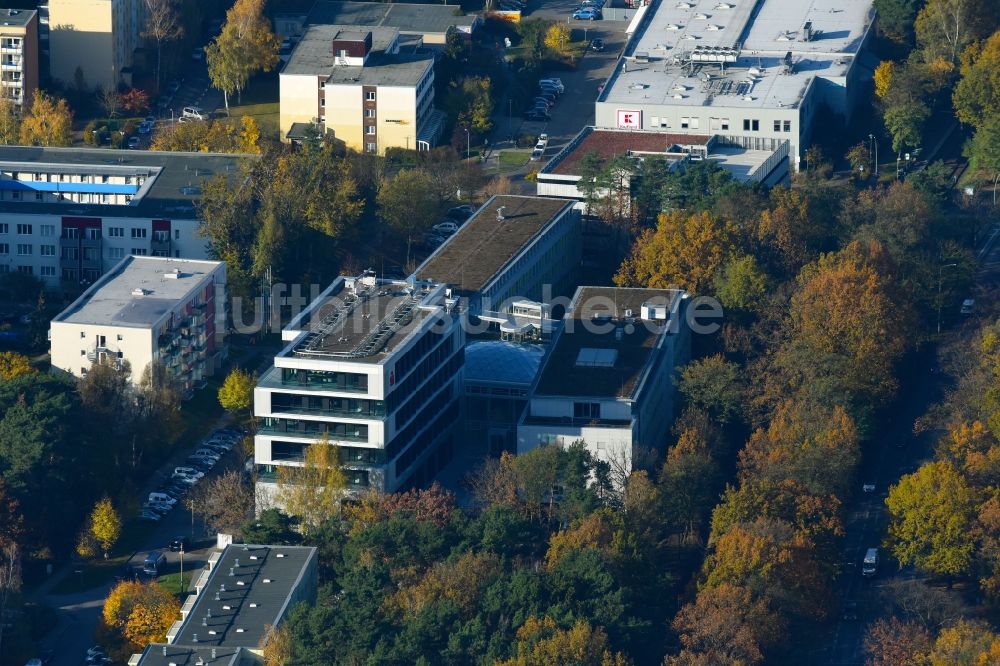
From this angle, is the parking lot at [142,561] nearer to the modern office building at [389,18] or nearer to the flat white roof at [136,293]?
the flat white roof at [136,293]

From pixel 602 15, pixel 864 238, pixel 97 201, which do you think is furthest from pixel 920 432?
pixel 602 15

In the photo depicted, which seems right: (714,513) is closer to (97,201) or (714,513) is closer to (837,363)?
(837,363)

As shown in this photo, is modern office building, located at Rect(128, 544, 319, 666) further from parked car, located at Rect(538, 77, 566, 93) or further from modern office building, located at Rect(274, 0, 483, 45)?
modern office building, located at Rect(274, 0, 483, 45)

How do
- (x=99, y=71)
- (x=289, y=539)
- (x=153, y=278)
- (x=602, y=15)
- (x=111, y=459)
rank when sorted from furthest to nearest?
(x=602, y=15) → (x=99, y=71) → (x=153, y=278) → (x=111, y=459) → (x=289, y=539)

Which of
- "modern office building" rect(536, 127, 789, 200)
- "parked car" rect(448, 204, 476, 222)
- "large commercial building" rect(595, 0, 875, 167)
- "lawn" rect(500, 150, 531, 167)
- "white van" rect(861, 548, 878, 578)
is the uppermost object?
"large commercial building" rect(595, 0, 875, 167)

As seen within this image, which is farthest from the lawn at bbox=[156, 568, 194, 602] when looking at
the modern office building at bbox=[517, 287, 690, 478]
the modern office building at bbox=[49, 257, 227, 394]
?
the modern office building at bbox=[517, 287, 690, 478]

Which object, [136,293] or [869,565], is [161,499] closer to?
[136,293]
